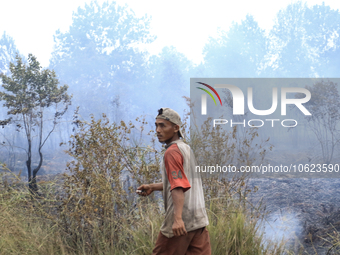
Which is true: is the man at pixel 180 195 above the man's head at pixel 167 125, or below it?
below

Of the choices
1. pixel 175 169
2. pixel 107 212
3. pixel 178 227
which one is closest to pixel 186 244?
pixel 178 227

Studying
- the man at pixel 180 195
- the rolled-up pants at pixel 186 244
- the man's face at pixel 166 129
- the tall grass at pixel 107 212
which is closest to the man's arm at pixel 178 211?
the man at pixel 180 195

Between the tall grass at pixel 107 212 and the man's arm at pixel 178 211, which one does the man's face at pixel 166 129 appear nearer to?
the man's arm at pixel 178 211

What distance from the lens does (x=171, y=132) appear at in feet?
9.71

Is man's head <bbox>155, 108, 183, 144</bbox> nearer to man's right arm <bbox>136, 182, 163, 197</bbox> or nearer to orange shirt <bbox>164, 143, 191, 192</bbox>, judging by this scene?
orange shirt <bbox>164, 143, 191, 192</bbox>

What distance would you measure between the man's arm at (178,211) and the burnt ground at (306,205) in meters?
4.42

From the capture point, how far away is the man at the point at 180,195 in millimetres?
2723

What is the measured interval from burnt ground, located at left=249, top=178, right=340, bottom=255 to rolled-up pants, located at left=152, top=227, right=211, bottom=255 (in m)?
4.08

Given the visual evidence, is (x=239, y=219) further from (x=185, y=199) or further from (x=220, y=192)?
(x=185, y=199)

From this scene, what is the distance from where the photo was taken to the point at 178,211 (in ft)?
8.57

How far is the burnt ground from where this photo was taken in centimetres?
746

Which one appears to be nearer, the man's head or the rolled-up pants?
the rolled-up pants

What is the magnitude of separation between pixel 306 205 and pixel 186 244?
652 cm

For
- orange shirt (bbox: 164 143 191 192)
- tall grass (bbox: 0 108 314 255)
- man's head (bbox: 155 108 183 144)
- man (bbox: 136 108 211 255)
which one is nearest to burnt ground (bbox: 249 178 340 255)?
tall grass (bbox: 0 108 314 255)
